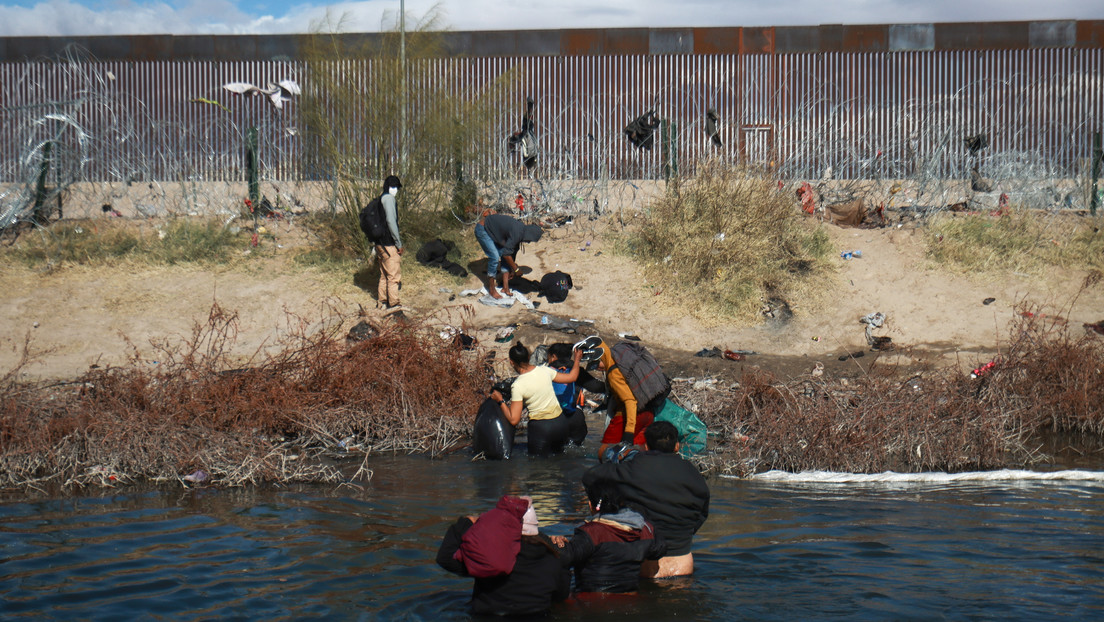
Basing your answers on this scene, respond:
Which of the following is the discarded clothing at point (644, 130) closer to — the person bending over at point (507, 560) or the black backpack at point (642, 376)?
the black backpack at point (642, 376)

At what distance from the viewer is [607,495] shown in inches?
214

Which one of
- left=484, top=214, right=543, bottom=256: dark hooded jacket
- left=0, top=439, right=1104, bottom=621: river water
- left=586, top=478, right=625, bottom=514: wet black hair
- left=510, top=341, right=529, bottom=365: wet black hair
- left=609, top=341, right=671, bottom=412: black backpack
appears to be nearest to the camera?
left=0, top=439, right=1104, bottom=621: river water

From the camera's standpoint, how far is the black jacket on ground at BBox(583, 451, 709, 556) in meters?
5.32

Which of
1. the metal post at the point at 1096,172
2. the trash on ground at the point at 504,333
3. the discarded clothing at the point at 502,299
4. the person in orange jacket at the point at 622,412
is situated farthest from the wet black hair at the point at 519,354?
the metal post at the point at 1096,172

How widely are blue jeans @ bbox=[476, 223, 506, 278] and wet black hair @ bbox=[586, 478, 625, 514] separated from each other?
8.33 m

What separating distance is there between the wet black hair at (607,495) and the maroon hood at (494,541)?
33.5 inches

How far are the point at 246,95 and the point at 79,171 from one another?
3761 mm

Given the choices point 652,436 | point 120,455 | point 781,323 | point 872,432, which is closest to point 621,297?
point 781,323

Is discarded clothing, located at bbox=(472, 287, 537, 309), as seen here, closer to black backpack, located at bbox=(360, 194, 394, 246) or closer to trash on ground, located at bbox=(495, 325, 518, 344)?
trash on ground, located at bbox=(495, 325, 518, 344)

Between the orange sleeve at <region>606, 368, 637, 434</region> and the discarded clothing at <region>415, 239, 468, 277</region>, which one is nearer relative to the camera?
the orange sleeve at <region>606, 368, 637, 434</region>

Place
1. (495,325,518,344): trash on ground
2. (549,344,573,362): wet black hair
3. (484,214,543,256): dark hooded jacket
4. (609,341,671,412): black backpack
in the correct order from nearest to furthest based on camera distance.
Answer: (609,341,671,412): black backpack → (549,344,573,362): wet black hair → (495,325,518,344): trash on ground → (484,214,543,256): dark hooded jacket

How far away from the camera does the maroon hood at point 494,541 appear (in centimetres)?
456

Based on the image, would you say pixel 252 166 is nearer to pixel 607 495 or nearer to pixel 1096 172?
pixel 607 495

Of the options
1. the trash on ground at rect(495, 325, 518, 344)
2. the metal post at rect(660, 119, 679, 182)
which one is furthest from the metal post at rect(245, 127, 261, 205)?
the metal post at rect(660, 119, 679, 182)
